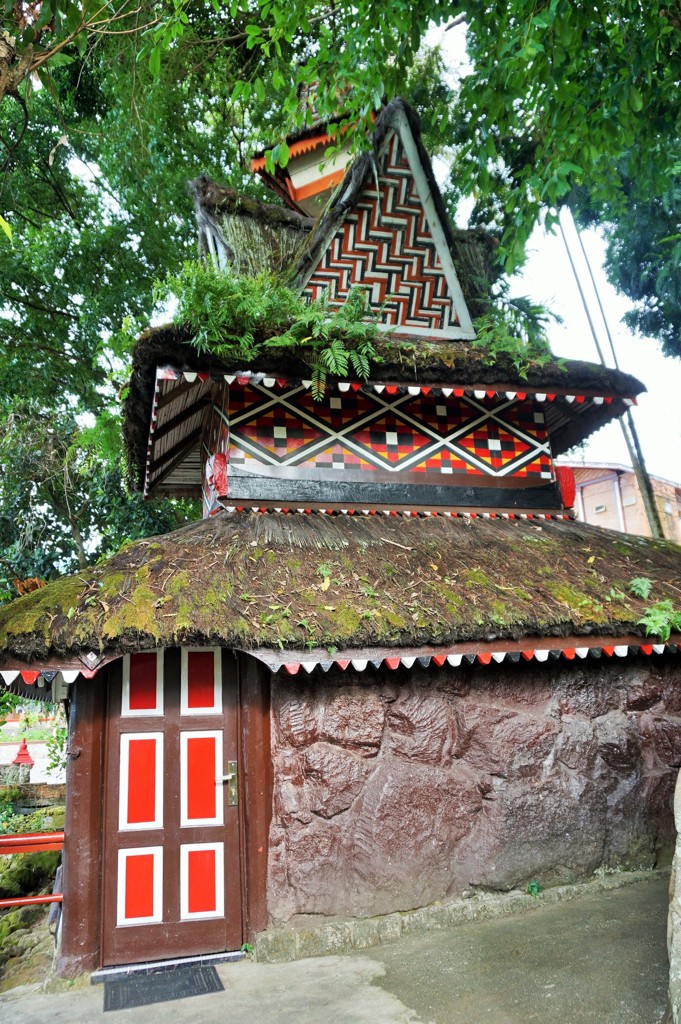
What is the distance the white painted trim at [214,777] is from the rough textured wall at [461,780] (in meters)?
0.47

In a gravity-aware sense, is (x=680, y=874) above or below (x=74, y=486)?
below

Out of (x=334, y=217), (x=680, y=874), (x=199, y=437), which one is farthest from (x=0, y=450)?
(x=680, y=874)

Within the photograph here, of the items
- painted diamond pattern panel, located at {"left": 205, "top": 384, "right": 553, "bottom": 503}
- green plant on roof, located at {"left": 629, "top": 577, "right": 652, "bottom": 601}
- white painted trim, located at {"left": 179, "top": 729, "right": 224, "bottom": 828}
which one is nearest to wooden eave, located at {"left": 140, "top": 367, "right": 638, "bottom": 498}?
painted diamond pattern panel, located at {"left": 205, "top": 384, "right": 553, "bottom": 503}

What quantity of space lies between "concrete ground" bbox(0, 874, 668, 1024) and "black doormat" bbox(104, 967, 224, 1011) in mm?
84

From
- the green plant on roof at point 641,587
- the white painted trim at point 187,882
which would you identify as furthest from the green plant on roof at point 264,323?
the white painted trim at point 187,882

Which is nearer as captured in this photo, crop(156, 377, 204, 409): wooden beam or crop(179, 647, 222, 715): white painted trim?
crop(179, 647, 222, 715): white painted trim

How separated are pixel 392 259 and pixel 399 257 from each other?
86 mm

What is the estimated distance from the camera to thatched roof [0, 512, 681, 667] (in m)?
5.03

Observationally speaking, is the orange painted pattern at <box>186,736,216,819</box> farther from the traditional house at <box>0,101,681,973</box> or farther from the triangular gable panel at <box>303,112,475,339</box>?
the triangular gable panel at <box>303,112,475,339</box>

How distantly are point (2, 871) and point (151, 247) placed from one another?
12107mm

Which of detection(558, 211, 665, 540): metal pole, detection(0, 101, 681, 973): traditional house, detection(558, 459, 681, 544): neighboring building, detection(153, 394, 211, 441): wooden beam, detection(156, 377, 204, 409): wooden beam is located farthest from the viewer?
detection(558, 459, 681, 544): neighboring building

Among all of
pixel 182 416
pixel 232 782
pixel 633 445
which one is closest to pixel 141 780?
pixel 232 782

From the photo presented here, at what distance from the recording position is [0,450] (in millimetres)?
13867

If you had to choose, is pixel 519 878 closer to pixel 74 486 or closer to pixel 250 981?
pixel 250 981
